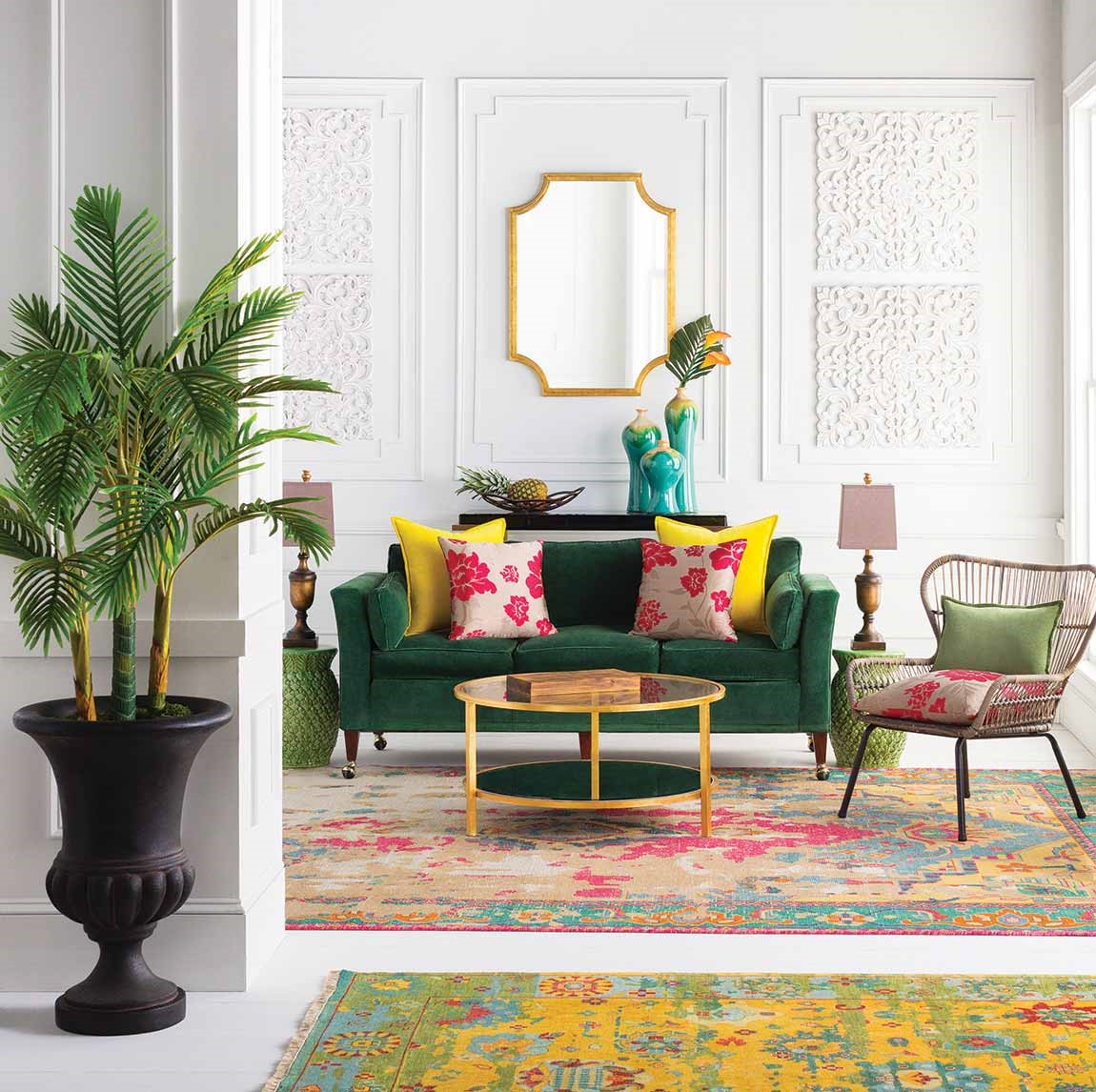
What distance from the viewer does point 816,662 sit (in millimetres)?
5488

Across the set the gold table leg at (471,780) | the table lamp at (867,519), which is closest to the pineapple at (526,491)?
the table lamp at (867,519)

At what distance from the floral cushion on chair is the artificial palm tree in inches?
94.2

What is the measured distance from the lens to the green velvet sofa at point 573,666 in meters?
5.50

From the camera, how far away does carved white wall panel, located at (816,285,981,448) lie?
22.3 feet

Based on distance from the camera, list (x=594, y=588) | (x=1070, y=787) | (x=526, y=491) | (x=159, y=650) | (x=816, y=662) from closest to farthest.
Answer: (x=159, y=650)
(x=1070, y=787)
(x=816, y=662)
(x=594, y=588)
(x=526, y=491)

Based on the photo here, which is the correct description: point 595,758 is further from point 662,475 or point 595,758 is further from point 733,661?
point 662,475

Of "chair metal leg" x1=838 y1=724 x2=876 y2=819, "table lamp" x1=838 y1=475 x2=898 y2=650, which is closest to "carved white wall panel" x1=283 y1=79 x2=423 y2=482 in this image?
"table lamp" x1=838 y1=475 x2=898 y2=650

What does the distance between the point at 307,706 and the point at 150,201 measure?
9.07 feet

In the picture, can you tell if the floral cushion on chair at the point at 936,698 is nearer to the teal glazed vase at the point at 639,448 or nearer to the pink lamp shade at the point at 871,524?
the pink lamp shade at the point at 871,524

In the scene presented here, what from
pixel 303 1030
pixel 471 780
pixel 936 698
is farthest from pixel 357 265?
pixel 303 1030

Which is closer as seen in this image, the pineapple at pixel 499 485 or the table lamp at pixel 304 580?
the table lamp at pixel 304 580

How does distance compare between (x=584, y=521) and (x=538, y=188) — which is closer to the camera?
(x=584, y=521)

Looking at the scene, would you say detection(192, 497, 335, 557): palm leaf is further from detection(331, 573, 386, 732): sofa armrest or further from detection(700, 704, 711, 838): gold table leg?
detection(331, 573, 386, 732): sofa armrest

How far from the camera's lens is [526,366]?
688cm
